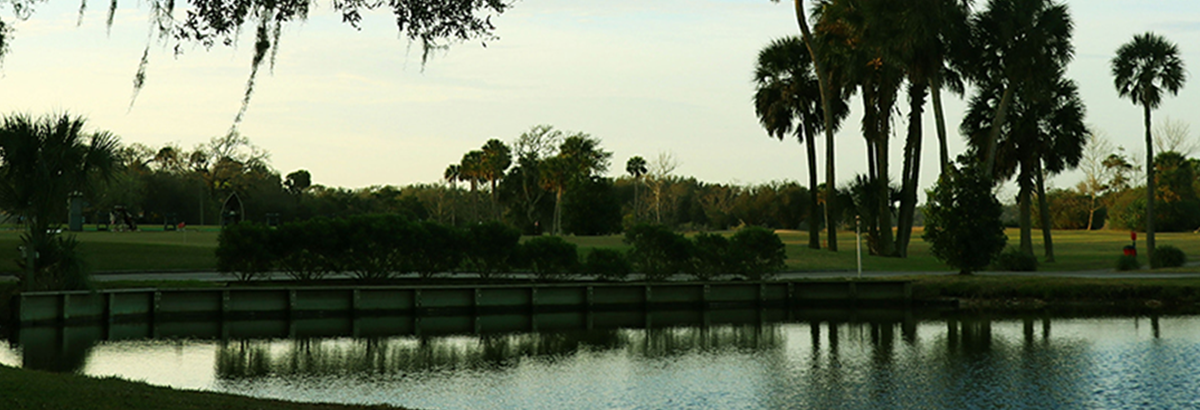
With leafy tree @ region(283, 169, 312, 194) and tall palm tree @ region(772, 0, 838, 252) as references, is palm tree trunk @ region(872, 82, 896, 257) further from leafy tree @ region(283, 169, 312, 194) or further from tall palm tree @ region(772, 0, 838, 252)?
leafy tree @ region(283, 169, 312, 194)

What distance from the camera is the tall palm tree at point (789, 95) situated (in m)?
55.9

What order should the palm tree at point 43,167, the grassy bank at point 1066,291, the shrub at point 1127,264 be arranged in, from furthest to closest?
the shrub at point 1127,264, the grassy bank at point 1066,291, the palm tree at point 43,167

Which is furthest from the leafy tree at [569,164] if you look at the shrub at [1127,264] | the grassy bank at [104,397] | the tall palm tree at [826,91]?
the grassy bank at [104,397]

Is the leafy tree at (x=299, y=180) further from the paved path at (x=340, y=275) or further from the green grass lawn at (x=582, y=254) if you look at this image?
the paved path at (x=340, y=275)

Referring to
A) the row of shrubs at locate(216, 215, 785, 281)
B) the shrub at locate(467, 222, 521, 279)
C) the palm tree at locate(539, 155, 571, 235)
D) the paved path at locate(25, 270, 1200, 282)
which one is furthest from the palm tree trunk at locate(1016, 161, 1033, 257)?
the palm tree at locate(539, 155, 571, 235)

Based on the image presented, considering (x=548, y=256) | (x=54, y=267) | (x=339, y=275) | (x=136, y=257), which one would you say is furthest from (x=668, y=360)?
(x=136, y=257)

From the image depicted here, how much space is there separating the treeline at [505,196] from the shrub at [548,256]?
1657 inches

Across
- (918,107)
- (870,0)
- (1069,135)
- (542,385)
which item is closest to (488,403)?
(542,385)

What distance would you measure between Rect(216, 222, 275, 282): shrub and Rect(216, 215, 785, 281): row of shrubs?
0.04 meters

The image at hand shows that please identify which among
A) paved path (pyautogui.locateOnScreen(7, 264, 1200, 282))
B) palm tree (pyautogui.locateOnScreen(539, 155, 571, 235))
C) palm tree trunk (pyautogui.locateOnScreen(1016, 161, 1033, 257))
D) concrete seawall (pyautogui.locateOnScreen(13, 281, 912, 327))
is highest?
palm tree (pyautogui.locateOnScreen(539, 155, 571, 235))

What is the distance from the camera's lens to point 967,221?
40.6 meters

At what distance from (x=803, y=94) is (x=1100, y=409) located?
40.6 meters

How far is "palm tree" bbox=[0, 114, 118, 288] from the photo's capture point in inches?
1106

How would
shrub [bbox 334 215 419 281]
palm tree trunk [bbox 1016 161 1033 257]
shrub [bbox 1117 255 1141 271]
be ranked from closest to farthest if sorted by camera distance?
shrub [bbox 334 215 419 281] < shrub [bbox 1117 255 1141 271] < palm tree trunk [bbox 1016 161 1033 257]
